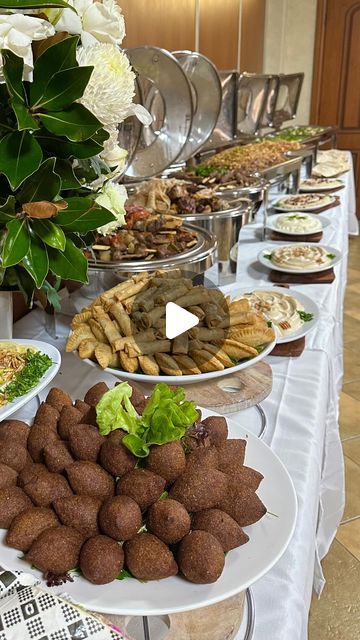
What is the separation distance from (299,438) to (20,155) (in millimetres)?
522

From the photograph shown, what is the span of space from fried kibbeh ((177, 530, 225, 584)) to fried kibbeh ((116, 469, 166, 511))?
5cm

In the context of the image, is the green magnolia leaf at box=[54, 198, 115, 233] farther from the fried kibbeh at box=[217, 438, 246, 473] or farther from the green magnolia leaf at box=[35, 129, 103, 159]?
the fried kibbeh at box=[217, 438, 246, 473]

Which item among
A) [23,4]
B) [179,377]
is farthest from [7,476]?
[23,4]

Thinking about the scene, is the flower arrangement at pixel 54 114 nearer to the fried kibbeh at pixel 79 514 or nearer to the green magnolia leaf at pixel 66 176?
the green magnolia leaf at pixel 66 176

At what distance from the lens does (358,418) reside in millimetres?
2010

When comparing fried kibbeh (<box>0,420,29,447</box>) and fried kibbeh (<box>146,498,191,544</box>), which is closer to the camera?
fried kibbeh (<box>146,498,191,544</box>)

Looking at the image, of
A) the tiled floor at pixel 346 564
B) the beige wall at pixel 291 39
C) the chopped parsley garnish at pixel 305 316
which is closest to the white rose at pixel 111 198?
the chopped parsley garnish at pixel 305 316

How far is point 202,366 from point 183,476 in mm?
331

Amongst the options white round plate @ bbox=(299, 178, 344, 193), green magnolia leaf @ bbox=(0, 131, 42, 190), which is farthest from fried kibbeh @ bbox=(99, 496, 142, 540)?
white round plate @ bbox=(299, 178, 344, 193)

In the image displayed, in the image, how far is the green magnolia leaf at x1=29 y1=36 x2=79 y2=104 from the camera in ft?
1.75

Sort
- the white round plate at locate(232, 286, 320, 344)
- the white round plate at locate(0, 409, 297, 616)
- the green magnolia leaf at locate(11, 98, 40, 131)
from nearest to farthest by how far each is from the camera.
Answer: the white round plate at locate(0, 409, 297, 616) < the green magnolia leaf at locate(11, 98, 40, 131) < the white round plate at locate(232, 286, 320, 344)

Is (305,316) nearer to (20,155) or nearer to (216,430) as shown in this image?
(216,430)

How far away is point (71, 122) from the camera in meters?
0.57

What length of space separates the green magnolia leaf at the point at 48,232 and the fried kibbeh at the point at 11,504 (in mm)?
276
